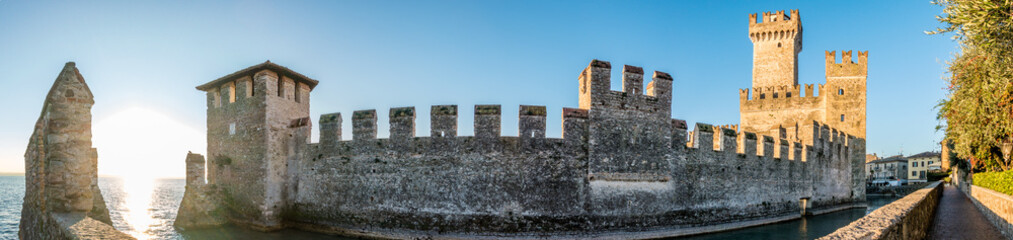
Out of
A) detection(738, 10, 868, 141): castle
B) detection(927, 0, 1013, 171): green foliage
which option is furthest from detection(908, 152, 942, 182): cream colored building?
detection(927, 0, 1013, 171): green foliage

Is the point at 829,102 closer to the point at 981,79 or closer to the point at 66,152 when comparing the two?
the point at 981,79

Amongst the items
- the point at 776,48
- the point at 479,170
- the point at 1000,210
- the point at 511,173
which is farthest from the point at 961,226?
the point at 776,48

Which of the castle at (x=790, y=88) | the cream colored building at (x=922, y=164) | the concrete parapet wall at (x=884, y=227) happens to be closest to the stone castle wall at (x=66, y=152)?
the concrete parapet wall at (x=884, y=227)

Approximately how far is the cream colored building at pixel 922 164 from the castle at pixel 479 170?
74.2 m

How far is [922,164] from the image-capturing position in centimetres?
7256

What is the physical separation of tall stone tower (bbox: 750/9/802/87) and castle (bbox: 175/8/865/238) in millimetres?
16860

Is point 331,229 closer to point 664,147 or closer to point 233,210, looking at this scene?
point 233,210

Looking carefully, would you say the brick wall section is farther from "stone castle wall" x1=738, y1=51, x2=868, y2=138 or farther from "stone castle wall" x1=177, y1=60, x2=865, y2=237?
"stone castle wall" x1=738, y1=51, x2=868, y2=138

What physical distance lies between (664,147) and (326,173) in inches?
417

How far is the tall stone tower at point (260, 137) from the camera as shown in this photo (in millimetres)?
15445

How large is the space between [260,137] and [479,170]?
7619 mm

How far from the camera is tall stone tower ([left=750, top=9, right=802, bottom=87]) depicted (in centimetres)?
3244

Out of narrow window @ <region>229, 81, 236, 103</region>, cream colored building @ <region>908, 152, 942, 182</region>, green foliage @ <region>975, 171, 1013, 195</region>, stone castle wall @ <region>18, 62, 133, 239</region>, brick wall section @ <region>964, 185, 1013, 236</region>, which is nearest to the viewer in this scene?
stone castle wall @ <region>18, 62, 133, 239</region>

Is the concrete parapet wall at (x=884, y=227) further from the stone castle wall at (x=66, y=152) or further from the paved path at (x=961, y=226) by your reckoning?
the stone castle wall at (x=66, y=152)
